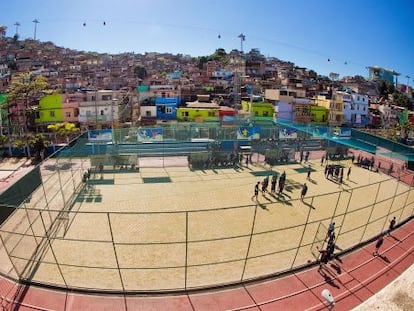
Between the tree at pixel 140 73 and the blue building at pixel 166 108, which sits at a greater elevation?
the tree at pixel 140 73

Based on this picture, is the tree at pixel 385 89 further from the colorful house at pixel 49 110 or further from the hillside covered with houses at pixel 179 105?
the colorful house at pixel 49 110

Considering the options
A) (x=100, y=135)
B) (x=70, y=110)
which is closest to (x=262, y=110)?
(x=70, y=110)

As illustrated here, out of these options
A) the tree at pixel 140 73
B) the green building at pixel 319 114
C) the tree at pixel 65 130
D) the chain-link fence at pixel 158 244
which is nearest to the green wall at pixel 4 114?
the tree at pixel 65 130

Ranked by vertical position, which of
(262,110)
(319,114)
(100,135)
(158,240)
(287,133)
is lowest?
(158,240)

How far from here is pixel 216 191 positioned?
69.1ft

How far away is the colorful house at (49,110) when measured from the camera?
135ft

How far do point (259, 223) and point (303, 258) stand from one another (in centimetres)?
329

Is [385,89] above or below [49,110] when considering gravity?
above

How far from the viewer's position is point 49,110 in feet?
136

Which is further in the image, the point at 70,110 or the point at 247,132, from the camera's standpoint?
the point at 70,110

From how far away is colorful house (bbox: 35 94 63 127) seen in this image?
4103 cm

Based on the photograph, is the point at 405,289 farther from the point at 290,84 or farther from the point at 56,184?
the point at 290,84

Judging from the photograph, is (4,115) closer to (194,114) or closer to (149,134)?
(149,134)

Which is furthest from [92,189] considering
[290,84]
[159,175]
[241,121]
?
[290,84]
